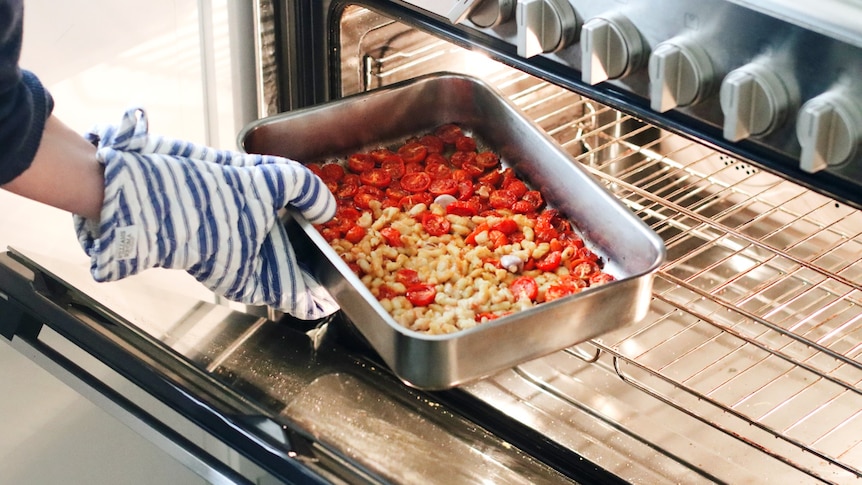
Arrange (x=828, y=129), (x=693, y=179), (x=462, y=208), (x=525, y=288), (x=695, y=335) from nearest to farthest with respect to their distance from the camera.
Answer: (x=828, y=129) < (x=525, y=288) < (x=462, y=208) < (x=695, y=335) < (x=693, y=179)

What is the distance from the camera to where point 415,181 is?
110cm

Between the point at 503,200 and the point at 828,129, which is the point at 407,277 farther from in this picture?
the point at 828,129

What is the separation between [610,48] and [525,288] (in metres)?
0.25

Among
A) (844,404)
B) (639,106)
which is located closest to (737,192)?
(844,404)

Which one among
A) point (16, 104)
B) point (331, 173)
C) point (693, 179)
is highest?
point (16, 104)

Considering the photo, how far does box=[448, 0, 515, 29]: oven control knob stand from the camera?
3.07ft

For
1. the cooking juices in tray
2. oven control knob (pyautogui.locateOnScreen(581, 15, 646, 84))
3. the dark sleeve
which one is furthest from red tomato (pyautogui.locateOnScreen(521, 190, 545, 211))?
the dark sleeve

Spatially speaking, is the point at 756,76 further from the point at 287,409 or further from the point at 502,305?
the point at 287,409

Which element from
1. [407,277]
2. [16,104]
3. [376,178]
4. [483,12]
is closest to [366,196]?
[376,178]

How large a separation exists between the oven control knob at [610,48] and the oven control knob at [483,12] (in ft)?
0.33

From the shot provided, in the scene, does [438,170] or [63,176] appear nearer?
[63,176]

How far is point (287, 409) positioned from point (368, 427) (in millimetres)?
98

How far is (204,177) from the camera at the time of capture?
0.92 metres

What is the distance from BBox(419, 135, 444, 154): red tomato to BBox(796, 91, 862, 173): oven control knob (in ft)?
1.56
